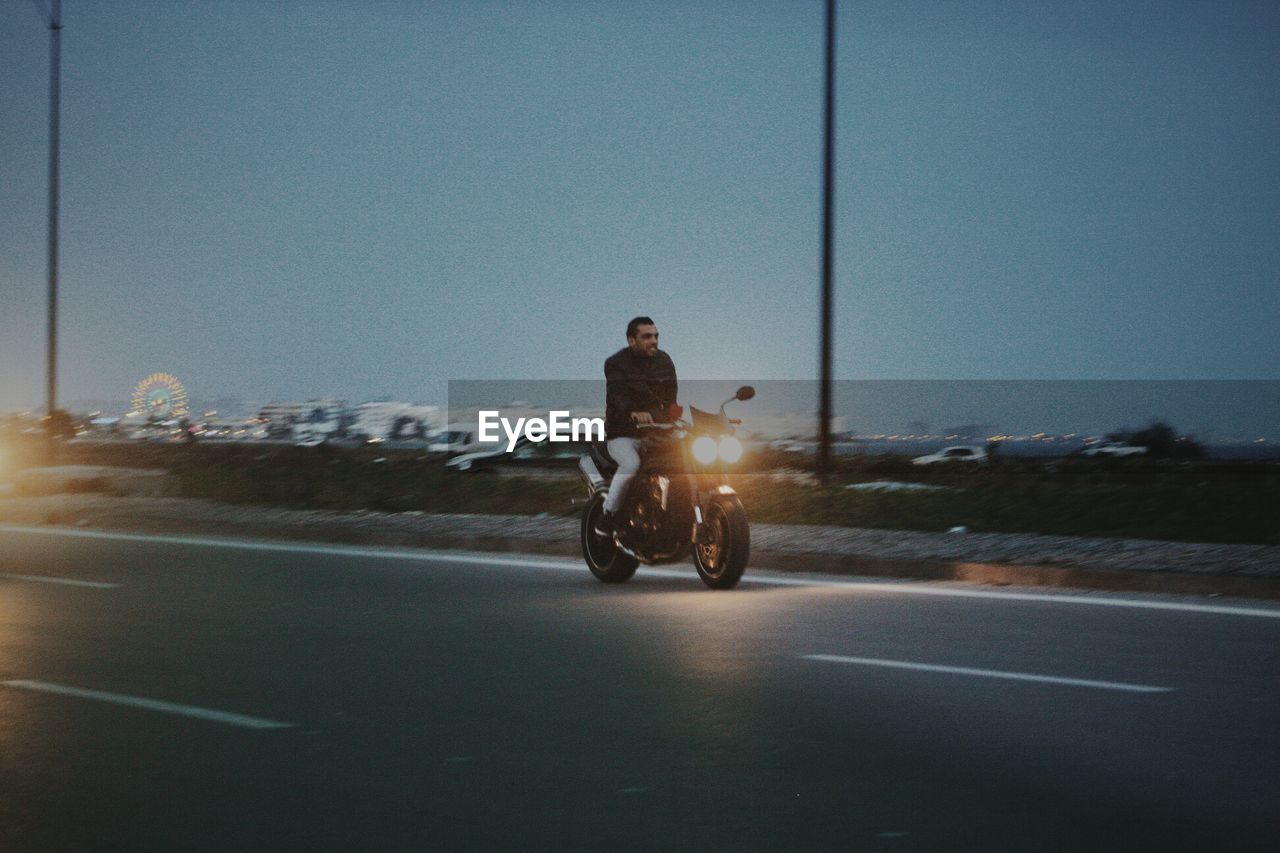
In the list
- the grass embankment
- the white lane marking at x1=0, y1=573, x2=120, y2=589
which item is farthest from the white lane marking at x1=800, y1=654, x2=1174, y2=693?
the grass embankment

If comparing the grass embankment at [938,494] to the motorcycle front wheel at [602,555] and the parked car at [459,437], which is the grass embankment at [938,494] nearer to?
the motorcycle front wheel at [602,555]

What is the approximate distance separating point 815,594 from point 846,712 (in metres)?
5.41

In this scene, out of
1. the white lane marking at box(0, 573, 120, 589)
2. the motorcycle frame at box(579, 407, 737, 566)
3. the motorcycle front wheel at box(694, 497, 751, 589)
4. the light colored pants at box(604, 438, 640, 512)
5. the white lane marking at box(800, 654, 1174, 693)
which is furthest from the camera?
the white lane marking at box(0, 573, 120, 589)

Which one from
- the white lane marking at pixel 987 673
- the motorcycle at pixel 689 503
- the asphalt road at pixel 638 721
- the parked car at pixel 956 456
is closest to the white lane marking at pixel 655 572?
the asphalt road at pixel 638 721

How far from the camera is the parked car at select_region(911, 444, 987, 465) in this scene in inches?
1003

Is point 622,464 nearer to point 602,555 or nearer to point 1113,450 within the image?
point 602,555

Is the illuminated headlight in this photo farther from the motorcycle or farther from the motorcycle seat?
the motorcycle seat

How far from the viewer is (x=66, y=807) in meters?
6.16

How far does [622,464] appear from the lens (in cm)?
1374

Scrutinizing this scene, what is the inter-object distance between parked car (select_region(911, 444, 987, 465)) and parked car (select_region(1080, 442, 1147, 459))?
1.79 metres

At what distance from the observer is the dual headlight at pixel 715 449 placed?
43.7 feet

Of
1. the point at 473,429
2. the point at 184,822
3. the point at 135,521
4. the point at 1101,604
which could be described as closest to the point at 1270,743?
the point at 184,822

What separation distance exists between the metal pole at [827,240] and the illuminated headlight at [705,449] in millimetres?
7520

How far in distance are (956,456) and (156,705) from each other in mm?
21941
